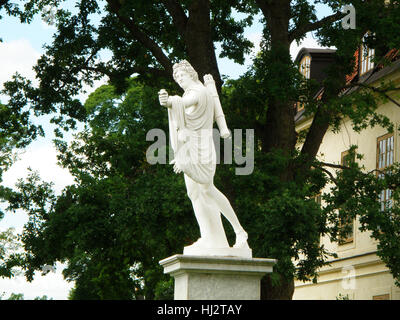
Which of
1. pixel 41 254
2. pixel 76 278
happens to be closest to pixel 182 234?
pixel 41 254

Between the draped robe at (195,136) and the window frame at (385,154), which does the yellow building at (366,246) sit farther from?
the draped robe at (195,136)

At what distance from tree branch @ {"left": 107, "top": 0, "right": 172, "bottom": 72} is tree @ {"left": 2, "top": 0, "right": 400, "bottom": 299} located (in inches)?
1.2

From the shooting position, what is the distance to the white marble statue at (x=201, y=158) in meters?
10.2

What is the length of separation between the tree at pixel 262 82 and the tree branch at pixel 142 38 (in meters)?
0.03

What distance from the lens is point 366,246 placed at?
23.5 m

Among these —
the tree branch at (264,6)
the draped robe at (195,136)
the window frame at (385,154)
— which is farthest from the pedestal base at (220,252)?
the window frame at (385,154)

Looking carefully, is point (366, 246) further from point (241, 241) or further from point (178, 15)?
point (241, 241)

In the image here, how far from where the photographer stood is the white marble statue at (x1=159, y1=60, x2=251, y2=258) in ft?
33.4

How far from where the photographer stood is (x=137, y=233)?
17.6 m

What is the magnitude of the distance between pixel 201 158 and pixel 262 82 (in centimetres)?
771

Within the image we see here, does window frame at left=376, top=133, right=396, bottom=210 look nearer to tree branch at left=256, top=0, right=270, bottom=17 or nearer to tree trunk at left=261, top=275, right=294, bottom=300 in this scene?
tree branch at left=256, top=0, right=270, bottom=17

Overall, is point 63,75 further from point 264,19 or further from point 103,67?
point 264,19
